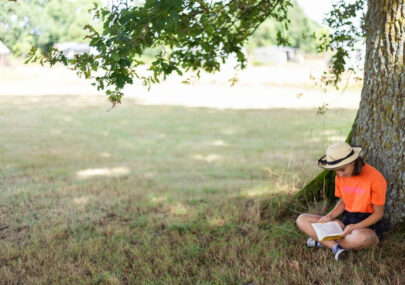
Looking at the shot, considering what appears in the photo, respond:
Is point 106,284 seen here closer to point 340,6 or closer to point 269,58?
point 340,6

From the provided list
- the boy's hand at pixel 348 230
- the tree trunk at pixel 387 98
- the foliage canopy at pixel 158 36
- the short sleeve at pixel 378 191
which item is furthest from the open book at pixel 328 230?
the foliage canopy at pixel 158 36

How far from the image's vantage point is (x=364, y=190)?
392cm

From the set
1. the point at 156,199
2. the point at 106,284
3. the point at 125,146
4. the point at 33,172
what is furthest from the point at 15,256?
the point at 125,146

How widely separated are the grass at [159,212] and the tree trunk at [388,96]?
56cm

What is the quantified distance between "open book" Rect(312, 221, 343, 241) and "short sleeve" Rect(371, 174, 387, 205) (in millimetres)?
446

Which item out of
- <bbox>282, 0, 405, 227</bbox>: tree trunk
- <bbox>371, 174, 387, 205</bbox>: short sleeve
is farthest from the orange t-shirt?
<bbox>282, 0, 405, 227</bbox>: tree trunk

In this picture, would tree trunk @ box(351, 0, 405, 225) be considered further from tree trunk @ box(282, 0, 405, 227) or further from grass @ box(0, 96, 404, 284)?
grass @ box(0, 96, 404, 284)

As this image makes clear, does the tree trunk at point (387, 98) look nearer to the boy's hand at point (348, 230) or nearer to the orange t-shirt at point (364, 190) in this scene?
the orange t-shirt at point (364, 190)

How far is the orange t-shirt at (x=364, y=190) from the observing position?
12.6ft

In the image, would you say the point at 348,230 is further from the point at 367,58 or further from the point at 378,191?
the point at 367,58

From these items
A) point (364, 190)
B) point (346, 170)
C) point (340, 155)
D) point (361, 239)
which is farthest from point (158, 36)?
point (361, 239)

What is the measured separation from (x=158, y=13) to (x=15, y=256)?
10.2 ft

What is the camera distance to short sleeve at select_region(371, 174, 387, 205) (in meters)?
3.83

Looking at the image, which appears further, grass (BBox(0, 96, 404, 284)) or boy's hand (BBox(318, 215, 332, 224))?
boy's hand (BBox(318, 215, 332, 224))
